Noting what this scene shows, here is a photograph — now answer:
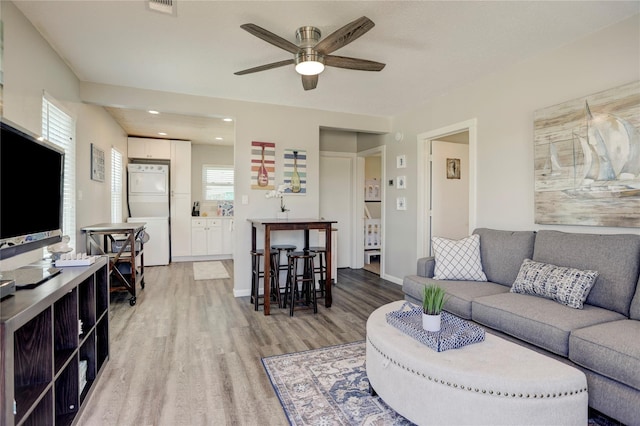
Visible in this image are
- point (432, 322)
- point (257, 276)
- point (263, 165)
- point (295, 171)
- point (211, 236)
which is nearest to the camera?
point (432, 322)

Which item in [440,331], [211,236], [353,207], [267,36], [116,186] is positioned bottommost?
[440,331]

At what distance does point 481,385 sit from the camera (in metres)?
1.44

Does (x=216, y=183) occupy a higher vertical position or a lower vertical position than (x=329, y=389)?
higher

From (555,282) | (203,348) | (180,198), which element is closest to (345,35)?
(555,282)

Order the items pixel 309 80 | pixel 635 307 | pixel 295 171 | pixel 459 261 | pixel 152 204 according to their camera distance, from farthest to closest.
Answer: pixel 152 204, pixel 295 171, pixel 459 261, pixel 309 80, pixel 635 307

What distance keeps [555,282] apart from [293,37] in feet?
8.91

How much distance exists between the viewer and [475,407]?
145 cm

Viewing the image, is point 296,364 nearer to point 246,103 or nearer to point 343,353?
point 343,353

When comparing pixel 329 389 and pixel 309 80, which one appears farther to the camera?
pixel 309 80

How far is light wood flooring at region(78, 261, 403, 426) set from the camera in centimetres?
188

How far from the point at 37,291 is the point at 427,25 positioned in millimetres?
2919

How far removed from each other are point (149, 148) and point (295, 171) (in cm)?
371

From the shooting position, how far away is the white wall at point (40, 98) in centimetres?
223

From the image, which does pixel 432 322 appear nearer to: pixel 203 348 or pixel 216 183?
pixel 203 348
